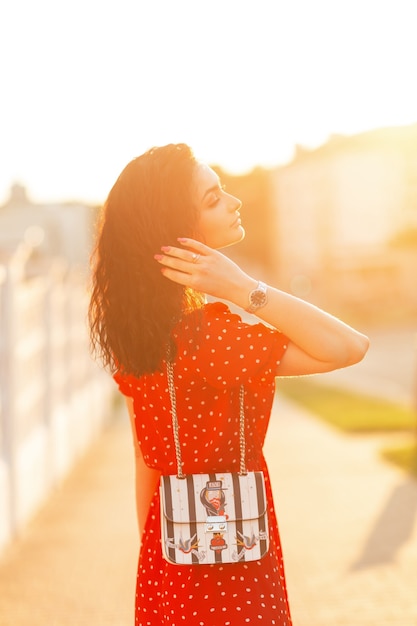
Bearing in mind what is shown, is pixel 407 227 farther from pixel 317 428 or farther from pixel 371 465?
pixel 371 465

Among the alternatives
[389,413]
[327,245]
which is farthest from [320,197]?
[389,413]

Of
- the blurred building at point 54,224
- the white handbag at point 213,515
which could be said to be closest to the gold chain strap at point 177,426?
the white handbag at point 213,515

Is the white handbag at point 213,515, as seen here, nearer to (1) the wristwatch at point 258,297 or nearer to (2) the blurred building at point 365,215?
(1) the wristwatch at point 258,297

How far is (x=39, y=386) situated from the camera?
33.6 ft

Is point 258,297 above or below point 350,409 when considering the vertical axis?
above

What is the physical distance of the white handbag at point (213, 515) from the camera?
2670 mm

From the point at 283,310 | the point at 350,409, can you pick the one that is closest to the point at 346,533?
the point at 283,310

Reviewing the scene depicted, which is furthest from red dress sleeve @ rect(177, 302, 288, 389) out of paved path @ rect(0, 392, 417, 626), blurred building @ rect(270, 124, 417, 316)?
blurred building @ rect(270, 124, 417, 316)

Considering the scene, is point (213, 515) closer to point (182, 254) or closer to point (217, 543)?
point (217, 543)

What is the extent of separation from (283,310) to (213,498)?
1.53 feet

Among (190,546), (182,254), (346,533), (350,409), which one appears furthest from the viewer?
(350,409)

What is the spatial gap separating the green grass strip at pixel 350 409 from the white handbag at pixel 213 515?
11934 mm

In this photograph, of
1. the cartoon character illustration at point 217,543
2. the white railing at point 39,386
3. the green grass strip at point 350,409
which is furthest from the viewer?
the green grass strip at point 350,409

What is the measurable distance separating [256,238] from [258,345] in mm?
72973
